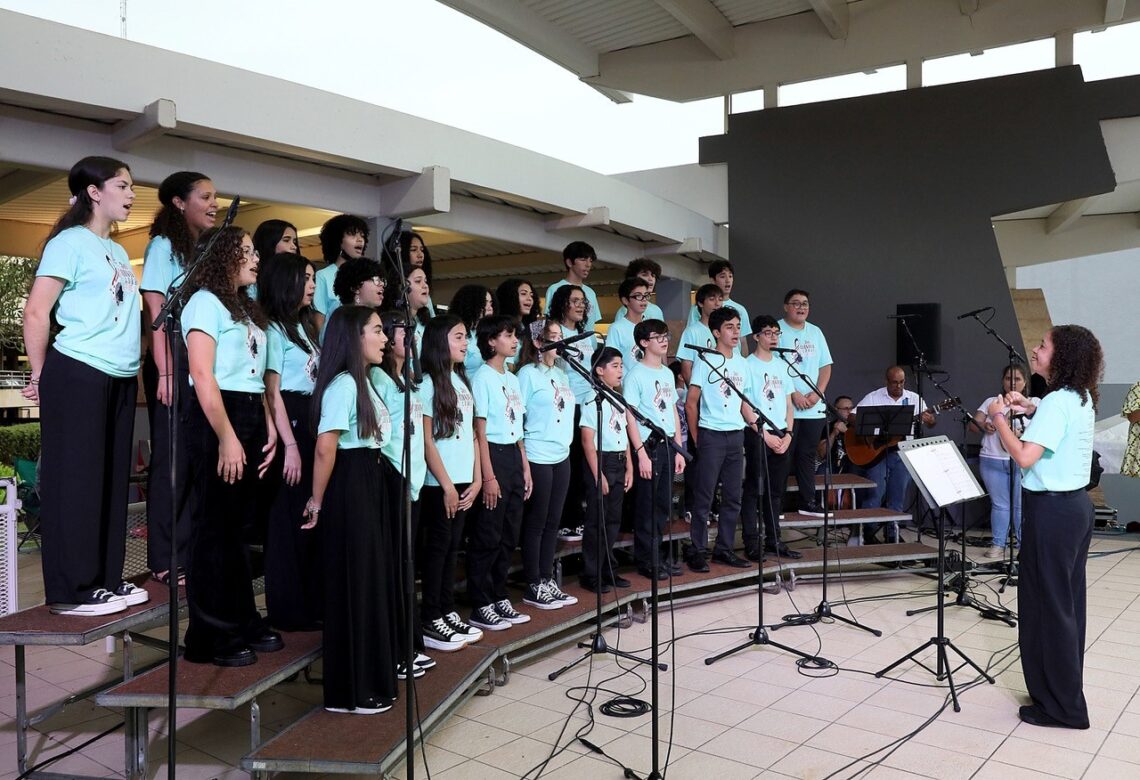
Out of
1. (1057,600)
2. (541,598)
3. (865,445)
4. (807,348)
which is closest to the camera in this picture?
(1057,600)

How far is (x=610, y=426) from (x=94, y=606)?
9.09ft

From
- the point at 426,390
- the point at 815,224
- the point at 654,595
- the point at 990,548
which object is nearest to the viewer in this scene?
the point at 654,595

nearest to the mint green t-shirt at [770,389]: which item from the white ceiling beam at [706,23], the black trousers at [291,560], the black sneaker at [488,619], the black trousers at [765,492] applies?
the black trousers at [765,492]

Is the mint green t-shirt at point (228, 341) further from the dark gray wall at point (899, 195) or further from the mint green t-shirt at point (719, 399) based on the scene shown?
the dark gray wall at point (899, 195)

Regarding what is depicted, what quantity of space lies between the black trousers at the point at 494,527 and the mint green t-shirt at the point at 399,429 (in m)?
Answer: 0.71

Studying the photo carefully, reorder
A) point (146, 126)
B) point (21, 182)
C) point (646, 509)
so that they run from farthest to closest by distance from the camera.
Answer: point (21, 182) < point (646, 509) < point (146, 126)

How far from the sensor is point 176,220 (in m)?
3.39

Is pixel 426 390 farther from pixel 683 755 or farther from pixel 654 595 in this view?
pixel 683 755

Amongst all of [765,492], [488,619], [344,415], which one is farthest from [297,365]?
[765,492]

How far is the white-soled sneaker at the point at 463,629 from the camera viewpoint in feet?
12.8

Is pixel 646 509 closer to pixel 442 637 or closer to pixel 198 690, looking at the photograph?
pixel 442 637

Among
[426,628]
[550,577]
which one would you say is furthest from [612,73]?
[426,628]

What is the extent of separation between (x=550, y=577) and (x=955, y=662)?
6.99ft

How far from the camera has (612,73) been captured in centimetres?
1053
